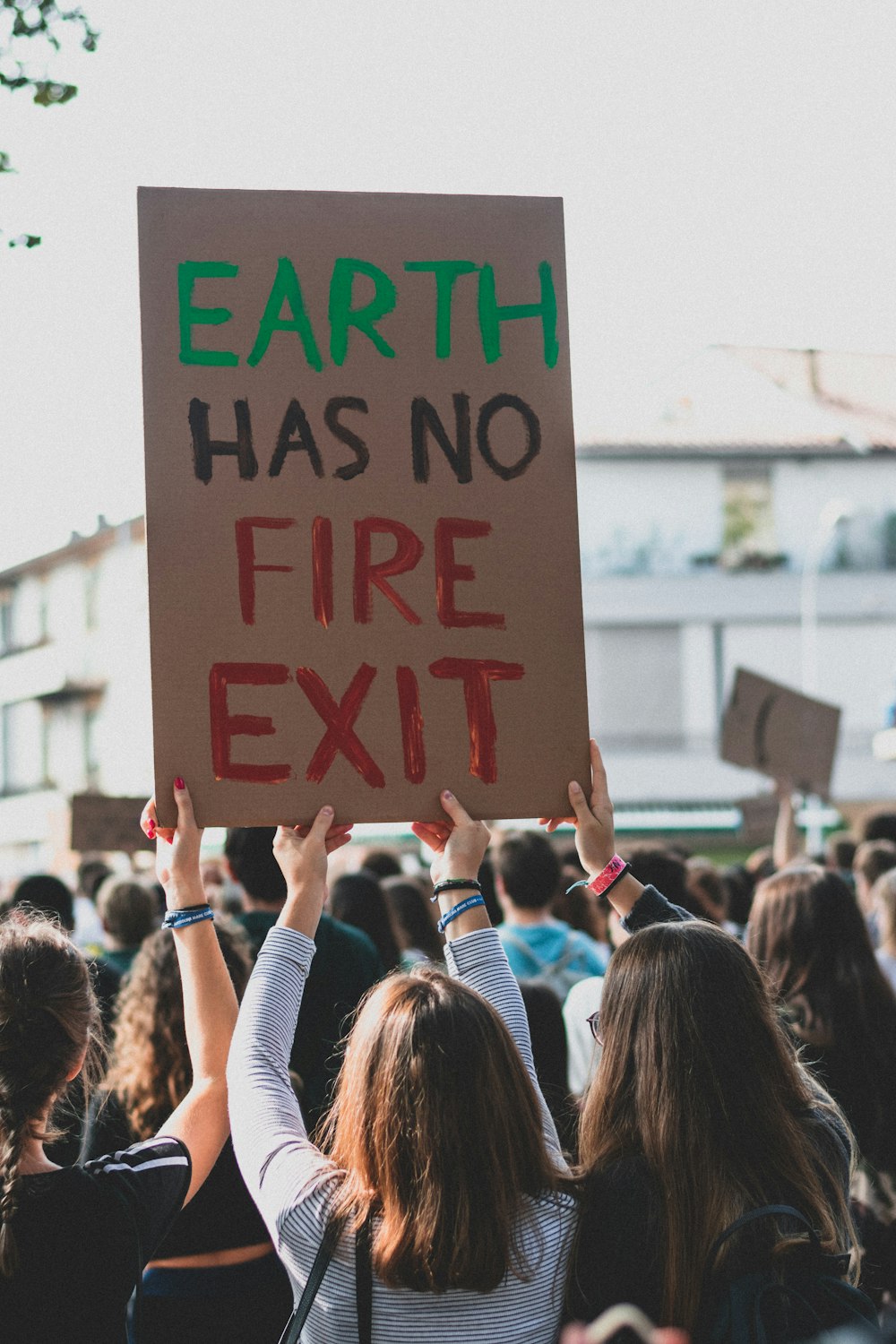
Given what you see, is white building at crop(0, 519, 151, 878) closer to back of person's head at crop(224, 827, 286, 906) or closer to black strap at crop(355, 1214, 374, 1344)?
back of person's head at crop(224, 827, 286, 906)

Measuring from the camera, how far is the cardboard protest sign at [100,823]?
328 inches

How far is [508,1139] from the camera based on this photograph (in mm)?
1870

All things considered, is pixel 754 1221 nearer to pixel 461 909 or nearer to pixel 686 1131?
pixel 686 1131

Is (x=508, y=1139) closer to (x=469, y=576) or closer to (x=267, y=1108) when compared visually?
(x=267, y=1108)

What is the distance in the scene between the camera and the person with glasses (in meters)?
1.88

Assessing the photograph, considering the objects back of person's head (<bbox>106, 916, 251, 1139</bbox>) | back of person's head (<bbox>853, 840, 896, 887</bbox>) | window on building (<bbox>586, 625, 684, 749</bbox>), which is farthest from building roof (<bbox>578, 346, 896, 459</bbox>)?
back of person's head (<bbox>106, 916, 251, 1139</bbox>)

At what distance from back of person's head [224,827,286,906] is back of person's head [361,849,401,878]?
2.67m

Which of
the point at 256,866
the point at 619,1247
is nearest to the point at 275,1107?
the point at 619,1247

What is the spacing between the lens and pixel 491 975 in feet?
7.11

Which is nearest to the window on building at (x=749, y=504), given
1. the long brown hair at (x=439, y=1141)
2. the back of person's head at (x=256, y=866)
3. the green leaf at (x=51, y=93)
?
the back of person's head at (x=256, y=866)

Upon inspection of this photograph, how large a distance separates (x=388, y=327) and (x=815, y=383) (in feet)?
118

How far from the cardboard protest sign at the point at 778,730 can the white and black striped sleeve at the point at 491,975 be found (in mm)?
5566

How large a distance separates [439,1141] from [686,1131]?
0.38 meters

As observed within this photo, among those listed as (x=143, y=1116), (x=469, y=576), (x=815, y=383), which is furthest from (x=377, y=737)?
(x=815, y=383)
